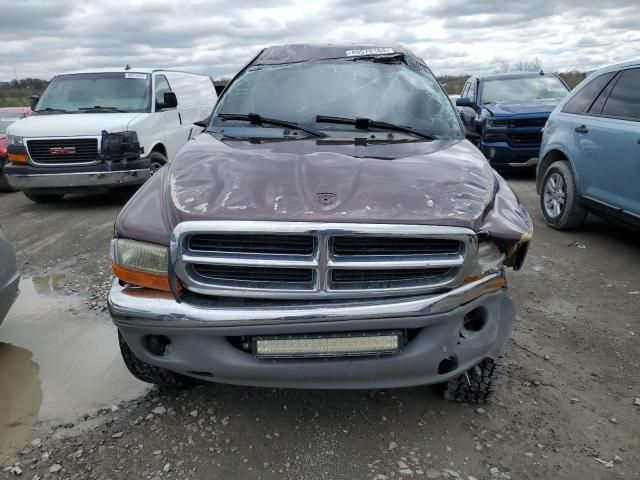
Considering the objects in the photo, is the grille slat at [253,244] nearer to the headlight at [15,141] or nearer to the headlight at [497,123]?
the headlight at [15,141]

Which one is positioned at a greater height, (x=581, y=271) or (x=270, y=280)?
(x=270, y=280)

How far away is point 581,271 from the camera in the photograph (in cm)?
480

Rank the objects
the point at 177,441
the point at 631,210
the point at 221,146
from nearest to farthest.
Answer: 1. the point at 177,441
2. the point at 221,146
3. the point at 631,210

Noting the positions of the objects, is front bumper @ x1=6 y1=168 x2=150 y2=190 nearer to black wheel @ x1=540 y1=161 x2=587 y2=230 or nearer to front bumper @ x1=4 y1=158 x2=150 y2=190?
front bumper @ x1=4 y1=158 x2=150 y2=190

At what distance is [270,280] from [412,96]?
1992mm

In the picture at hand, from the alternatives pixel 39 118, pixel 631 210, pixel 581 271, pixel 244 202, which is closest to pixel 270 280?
pixel 244 202

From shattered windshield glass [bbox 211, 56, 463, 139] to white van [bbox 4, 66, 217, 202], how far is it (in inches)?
133

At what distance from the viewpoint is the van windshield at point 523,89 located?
977cm

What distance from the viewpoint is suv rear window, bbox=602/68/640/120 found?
Answer: 4918 mm

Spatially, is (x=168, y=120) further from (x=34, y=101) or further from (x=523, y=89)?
(x=523, y=89)

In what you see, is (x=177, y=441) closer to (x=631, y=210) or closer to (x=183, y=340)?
(x=183, y=340)

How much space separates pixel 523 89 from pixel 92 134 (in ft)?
24.7

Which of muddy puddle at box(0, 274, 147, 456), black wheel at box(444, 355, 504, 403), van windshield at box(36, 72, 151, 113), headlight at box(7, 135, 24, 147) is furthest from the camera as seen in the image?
van windshield at box(36, 72, 151, 113)

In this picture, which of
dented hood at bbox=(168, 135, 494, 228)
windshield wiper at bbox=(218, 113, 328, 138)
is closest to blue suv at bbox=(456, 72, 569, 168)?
windshield wiper at bbox=(218, 113, 328, 138)
